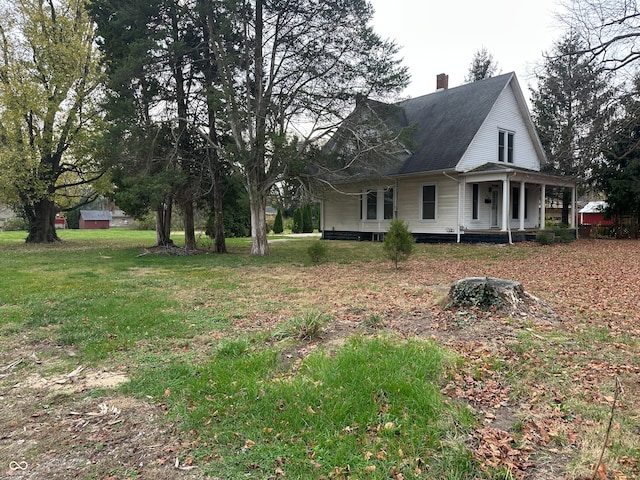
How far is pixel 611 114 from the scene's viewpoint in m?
13.3

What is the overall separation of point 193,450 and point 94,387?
1.55 metres

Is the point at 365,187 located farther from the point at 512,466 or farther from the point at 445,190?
the point at 512,466

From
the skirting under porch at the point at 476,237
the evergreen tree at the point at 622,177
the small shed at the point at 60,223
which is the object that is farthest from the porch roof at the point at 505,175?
the small shed at the point at 60,223

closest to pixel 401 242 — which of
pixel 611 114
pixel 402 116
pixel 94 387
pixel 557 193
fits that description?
pixel 94 387

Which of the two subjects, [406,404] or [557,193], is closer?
[406,404]

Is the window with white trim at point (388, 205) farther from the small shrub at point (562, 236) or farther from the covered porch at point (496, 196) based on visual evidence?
the small shrub at point (562, 236)

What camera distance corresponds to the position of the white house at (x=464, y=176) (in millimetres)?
17766

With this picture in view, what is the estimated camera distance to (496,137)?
19422mm

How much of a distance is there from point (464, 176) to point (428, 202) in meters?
2.20

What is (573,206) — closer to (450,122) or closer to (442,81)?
(450,122)

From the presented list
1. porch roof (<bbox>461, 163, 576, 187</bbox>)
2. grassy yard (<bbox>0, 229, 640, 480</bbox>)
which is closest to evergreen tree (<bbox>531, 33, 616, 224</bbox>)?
porch roof (<bbox>461, 163, 576, 187</bbox>)

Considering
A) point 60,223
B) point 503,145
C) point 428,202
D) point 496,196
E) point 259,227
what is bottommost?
point 259,227

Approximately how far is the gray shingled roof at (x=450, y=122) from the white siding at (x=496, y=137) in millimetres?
426

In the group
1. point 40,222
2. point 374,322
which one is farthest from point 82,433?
point 40,222
